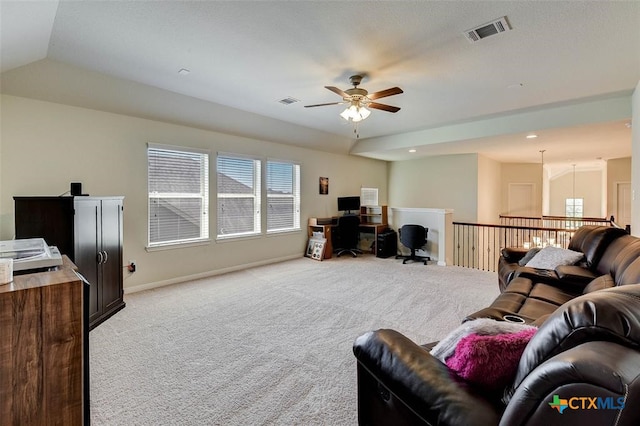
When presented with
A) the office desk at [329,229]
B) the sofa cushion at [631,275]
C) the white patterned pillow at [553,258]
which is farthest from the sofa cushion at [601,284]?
the office desk at [329,229]

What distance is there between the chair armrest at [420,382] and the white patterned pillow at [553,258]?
2.76 m

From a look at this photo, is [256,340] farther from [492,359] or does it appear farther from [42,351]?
[492,359]

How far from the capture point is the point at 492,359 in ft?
3.48

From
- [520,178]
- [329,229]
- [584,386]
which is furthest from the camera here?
[520,178]

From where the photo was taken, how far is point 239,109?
476cm

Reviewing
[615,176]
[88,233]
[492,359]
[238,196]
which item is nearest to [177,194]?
[238,196]

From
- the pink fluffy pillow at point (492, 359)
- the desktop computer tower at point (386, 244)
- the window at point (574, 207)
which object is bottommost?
the desktop computer tower at point (386, 244)

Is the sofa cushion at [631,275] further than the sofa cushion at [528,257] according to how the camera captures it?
No

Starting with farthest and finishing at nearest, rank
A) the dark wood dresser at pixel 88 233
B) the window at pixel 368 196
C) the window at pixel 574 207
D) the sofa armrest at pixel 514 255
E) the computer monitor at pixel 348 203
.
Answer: the window at pixel 574 207
the window at pixel 368 196
the computer monitor at pixel 348 203
the sofa armrest at pixel 514 255
the dark wood dresser at pixel 88 233

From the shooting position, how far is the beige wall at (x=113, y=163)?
130 inches

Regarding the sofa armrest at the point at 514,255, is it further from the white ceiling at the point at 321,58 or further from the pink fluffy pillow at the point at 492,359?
the pink fluffy pillow at the point at 492,359

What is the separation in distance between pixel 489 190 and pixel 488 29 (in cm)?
641

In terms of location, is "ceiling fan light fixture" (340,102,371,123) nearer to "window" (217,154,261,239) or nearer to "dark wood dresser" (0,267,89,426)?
"window" (217,154,261,239)

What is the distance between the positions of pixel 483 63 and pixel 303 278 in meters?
3.75
